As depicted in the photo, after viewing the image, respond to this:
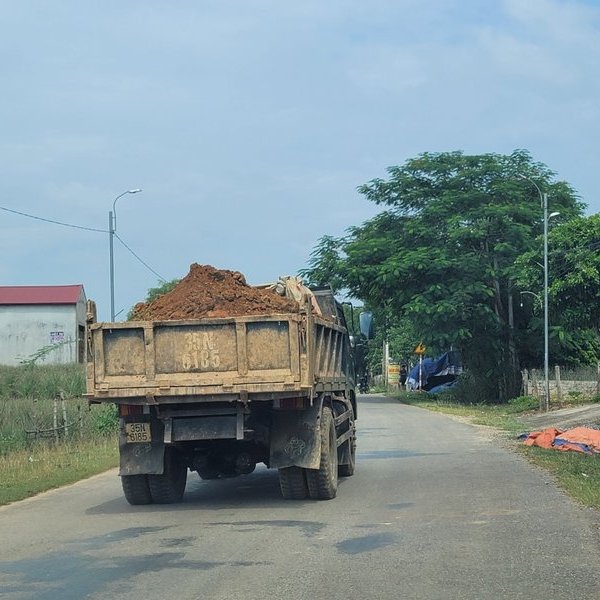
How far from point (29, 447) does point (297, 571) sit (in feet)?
47.0

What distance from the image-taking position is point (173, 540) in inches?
366

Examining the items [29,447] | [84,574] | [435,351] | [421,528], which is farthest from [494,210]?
[84,574]

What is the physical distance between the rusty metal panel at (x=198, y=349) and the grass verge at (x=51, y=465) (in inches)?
142

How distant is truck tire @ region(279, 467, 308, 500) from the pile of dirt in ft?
6.66

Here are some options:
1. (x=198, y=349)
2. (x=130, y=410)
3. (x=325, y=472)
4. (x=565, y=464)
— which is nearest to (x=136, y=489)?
(x=130, y=410)

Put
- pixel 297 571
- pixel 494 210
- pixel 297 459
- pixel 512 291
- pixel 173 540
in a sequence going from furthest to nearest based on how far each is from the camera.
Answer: pixel 512 291
pixel 494 210
pixel 297 459
pixel 173 540
pixel 297 571

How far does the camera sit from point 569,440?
1800 cm

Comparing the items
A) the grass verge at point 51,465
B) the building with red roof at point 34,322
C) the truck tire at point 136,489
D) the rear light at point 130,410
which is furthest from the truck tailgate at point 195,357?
the building with red roof at point 34,322

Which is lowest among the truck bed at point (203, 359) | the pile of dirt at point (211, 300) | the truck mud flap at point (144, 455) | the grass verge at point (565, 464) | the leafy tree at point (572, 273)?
the grass verge at point (565, 464)

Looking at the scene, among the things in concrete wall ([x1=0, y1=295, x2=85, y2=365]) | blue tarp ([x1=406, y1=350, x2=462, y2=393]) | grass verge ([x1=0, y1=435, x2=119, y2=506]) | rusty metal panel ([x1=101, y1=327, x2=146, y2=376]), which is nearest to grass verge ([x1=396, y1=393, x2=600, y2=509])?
rusty metal panel ([x1=101, y1=327, x2=146, y2=376])

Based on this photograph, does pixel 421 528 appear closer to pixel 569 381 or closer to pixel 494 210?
pixel 569 381

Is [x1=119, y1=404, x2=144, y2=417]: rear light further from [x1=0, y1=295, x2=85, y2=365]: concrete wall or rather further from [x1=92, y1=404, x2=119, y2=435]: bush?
[x1=0, y1=295, x2=85, y2=365]: concrete wall

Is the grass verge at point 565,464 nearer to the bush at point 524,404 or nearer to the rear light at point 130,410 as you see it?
the bush at point 524,404

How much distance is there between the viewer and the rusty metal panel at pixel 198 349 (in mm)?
10883
